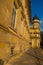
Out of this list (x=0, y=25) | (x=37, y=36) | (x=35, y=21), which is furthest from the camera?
(x=35, y=21)

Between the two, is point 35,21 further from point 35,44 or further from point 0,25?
point 0,25

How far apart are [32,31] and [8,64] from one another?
99.1 ft

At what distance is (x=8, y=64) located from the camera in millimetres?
4461

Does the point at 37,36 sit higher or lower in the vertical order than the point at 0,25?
higher

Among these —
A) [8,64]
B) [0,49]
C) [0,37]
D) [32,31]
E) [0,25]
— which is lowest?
[8,64]

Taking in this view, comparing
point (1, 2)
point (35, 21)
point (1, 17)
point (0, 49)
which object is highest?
point (35, 21)

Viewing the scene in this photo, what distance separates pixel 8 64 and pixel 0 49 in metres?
0.63

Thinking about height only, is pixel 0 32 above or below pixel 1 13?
below

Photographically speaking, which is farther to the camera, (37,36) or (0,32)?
(37,36)

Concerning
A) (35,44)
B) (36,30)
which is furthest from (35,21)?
(35,44)

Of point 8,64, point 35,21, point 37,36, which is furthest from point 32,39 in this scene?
point 8,64

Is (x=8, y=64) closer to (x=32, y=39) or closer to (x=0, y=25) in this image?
(x=0, y=25)

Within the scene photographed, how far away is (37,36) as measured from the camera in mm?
34188

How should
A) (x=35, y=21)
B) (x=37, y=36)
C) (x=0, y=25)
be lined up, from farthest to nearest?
(x=35, y=21)
(x=37, y=36)
(x=0, y=25)
